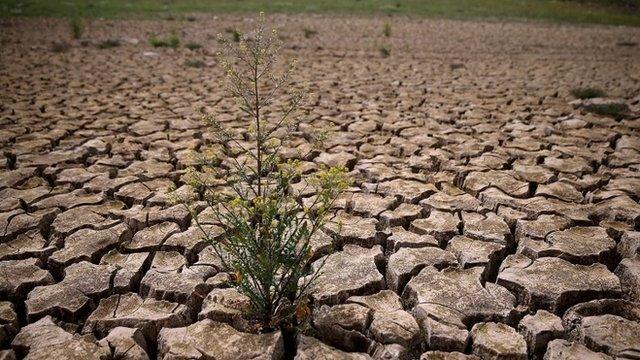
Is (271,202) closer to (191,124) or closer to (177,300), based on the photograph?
(177,300)

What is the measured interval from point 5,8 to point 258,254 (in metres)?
16.6

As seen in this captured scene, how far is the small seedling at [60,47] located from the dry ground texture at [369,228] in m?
2.34

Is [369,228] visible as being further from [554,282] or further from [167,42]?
[167,42]

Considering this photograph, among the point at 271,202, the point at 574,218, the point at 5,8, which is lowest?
the point at 574,218

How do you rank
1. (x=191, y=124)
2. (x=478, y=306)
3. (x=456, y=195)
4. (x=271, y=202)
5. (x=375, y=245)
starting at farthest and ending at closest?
(x=191, y=124)
(x=456, y=195)
(x=375, y=245)
(x=478, y=306)
(x=271, y=202)

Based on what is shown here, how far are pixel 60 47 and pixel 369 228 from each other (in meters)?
8.66

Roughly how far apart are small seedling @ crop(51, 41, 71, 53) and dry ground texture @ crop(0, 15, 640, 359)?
7.68 ft

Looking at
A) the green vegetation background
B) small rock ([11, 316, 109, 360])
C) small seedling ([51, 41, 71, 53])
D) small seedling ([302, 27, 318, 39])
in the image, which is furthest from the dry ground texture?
the green vegetation background

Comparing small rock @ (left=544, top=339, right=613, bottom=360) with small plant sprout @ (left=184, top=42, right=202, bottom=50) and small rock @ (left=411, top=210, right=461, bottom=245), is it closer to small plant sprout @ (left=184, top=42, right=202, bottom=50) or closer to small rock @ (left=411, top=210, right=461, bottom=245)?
small rock @ (left=411, top=210, right=461, bottom=245)

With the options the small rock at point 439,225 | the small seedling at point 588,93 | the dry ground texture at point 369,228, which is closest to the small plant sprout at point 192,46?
the dry ground texture at point 369,228

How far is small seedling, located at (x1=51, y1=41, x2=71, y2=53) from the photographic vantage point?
879 centimetres

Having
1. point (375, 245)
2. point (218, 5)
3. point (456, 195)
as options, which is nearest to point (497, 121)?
point (456, 195)

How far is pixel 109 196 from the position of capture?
330 cm

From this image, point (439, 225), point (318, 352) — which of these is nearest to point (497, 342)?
point (318, 352)
